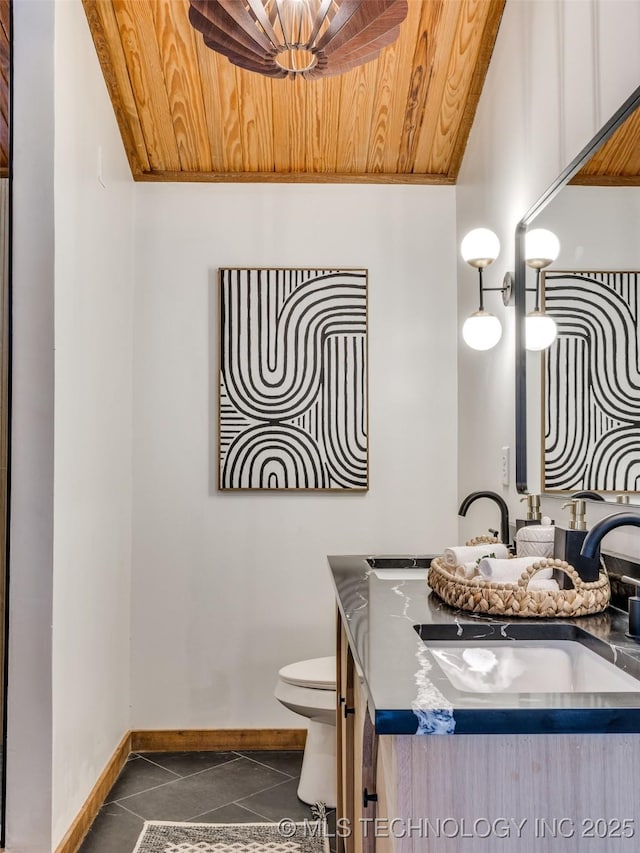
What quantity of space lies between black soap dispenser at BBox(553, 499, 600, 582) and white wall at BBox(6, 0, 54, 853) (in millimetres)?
1297

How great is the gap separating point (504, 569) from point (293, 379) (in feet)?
5.76

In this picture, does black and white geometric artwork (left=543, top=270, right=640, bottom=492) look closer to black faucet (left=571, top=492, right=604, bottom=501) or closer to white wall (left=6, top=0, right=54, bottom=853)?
black faucet (left=571, top=492, right=604, bottom=501)

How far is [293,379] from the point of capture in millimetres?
3266

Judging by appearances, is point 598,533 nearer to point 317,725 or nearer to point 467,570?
point 467,570

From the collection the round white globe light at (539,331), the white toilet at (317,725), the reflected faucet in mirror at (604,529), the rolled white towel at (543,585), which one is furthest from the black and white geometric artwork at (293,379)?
the reflected faucet in mirror at (604,529)

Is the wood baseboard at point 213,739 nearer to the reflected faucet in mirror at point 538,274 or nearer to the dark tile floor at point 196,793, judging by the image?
the dark tile floor at point 196,793

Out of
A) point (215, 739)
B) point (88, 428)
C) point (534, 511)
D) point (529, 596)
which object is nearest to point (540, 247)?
point (534, 511)

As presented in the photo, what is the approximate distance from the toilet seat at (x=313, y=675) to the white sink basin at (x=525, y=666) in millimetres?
1294

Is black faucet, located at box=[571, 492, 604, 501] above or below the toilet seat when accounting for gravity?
above

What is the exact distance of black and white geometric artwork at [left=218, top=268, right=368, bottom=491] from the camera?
324 cm

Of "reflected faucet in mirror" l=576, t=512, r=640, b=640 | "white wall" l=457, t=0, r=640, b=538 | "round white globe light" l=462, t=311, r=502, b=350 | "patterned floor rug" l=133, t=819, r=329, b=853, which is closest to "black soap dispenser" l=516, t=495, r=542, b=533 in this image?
"white wall" l=457, t=0, r=640, b=538

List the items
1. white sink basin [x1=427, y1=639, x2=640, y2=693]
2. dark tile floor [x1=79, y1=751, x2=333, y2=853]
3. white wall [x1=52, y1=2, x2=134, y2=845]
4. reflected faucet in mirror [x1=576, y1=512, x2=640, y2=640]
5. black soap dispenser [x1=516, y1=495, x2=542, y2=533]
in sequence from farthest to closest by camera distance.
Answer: dark tile floor [x1=79, y1=751, x2=333, y2=853]
white wall [x1=52, y1=2, x2=134, y2=845]
black soap dispenser [x1=516, y1=495, x2=542, y2=533]
reflected faucet in mirror [x1=576, y1=512, x2=640, y2=640]
white sink basin [x1=427, y1=639, x2=640, y2=693]

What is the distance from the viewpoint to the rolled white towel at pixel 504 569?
1.64 metres

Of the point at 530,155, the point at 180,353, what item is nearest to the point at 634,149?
the point at 530,155
